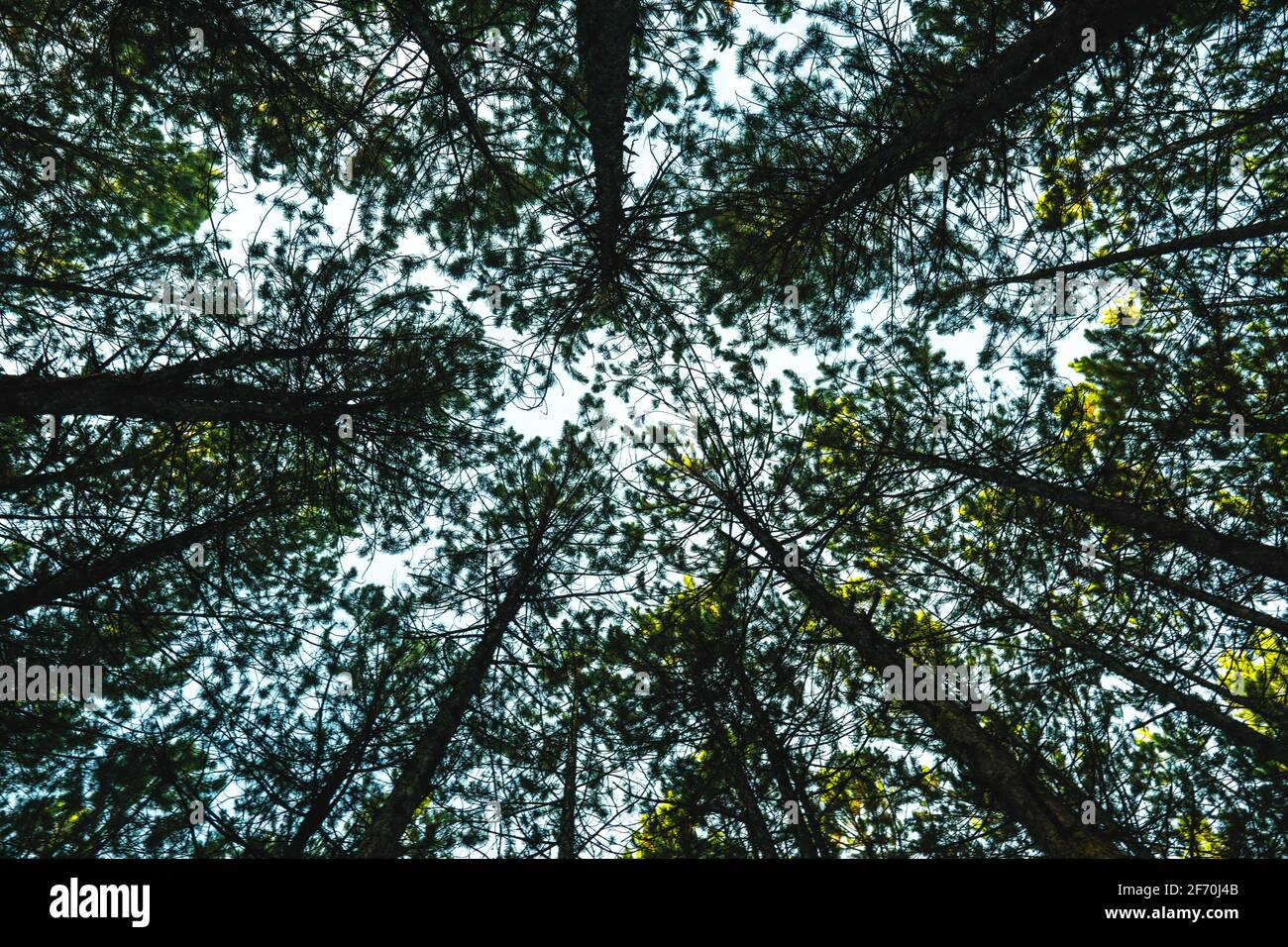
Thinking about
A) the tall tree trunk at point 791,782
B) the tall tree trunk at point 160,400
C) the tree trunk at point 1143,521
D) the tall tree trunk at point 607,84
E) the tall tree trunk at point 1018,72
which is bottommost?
the tall tree trunk at point 791,782

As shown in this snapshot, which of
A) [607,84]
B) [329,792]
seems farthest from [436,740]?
[607,84]

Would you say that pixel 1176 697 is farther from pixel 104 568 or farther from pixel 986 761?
pixel 104 568

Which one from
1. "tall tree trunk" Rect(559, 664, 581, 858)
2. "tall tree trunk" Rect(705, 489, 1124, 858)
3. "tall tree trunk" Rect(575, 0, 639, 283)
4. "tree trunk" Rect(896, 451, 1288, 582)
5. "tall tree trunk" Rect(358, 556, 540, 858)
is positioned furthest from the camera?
"tall tree trunk" Rect(559, 664, 581, 858)

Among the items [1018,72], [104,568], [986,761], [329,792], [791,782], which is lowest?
[791,782]

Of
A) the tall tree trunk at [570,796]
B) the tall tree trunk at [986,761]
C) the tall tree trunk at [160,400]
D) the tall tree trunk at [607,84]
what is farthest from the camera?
the tall tree trunk at [570,796]

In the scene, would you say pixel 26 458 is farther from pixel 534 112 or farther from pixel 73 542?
pixel 534 112

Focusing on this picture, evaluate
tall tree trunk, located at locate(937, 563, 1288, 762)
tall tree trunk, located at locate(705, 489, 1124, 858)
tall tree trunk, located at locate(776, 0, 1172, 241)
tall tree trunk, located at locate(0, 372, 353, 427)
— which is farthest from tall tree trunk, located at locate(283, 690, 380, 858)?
tall tree trunk, located at locate(776, 0, 1172, 241)

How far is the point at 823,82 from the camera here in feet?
15.9

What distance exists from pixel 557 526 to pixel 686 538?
165 centimetres

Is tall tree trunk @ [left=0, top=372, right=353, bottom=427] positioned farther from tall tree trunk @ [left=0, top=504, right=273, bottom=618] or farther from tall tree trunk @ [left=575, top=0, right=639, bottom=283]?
tall tree trunk @ [left=575, top=0, right=639, bottom=283]

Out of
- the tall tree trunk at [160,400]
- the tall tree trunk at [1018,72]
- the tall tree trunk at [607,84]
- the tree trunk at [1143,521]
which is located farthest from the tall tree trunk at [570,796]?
the tall tree trunk at [1018,72]

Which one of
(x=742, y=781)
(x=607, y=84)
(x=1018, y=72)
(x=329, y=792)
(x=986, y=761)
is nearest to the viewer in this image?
(x=986, y=761)

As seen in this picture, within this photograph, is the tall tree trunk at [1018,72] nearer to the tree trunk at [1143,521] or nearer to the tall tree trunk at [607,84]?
the tall tree trunk at [607,84]
